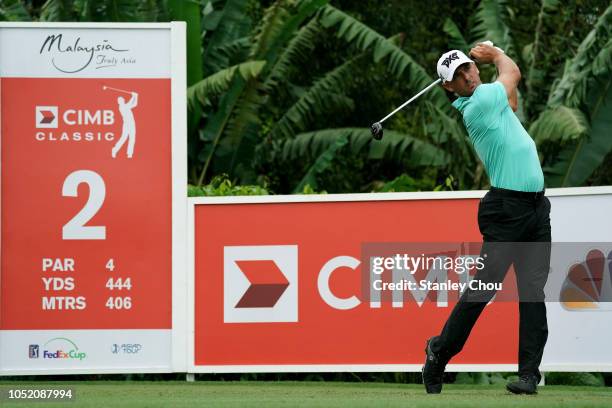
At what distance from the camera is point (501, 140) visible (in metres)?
6.30

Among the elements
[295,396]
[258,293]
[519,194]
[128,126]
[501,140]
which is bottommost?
[295,396]

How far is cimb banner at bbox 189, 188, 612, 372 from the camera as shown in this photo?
27.5 ft

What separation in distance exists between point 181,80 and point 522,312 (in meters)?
3.20

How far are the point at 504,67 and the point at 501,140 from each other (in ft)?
1.49

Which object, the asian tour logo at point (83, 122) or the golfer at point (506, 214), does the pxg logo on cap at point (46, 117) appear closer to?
the asian tour logo at point (83, 122)

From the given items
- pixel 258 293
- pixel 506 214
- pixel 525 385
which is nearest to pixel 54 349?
pixel 258 293

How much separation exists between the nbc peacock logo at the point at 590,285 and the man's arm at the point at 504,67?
225 centimetres

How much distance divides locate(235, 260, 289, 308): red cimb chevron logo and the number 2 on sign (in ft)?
3.46

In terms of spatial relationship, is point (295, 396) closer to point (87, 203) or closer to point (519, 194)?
point (519, 194)

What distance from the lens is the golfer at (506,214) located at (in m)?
6.27

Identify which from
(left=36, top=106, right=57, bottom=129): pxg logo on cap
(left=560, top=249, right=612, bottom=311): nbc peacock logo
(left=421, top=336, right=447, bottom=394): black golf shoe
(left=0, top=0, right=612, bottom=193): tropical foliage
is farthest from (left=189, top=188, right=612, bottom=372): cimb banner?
(left=0, top=0, right=612, bottom=193): tropical foliage

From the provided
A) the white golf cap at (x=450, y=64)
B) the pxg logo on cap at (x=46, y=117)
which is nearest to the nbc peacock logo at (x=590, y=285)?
the white golf cap at (x=450, y=64)

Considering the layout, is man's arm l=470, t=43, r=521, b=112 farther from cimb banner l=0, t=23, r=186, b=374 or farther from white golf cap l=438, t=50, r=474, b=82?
cimb banner l=0, t=23, r=186, b=374

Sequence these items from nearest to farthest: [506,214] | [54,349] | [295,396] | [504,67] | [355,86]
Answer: [506,214] → [504,67] → [295,396] → [54,349] → [355,86]
